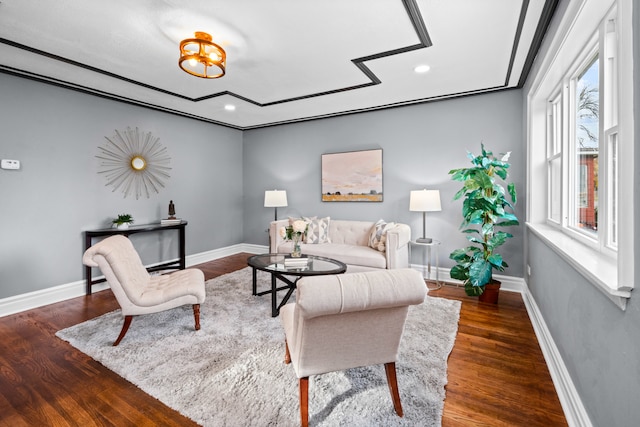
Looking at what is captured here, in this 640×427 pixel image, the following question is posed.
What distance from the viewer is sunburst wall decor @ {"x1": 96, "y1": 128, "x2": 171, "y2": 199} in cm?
401

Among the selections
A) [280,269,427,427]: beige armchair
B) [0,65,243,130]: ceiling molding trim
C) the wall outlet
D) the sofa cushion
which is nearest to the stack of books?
the sofa cushion

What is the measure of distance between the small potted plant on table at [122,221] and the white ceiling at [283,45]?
1623mm

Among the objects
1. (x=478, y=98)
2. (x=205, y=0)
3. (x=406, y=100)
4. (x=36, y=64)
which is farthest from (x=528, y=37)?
(x=36, y=64)

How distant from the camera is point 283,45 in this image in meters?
2.64

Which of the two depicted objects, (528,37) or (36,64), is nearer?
(528,37)

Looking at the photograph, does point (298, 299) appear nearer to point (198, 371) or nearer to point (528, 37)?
point (198, 371)

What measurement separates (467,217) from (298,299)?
2.60 metres

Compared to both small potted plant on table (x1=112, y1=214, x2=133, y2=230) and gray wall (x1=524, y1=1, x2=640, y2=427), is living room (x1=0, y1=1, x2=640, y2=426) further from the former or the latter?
small potted plant on table (x1=112, y1=214, x2=133, y2=230)

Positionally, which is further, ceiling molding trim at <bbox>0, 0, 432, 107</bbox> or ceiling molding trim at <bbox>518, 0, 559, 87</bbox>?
ceiling molding trim at <bbox>0, 0, 432, 107</bbox>

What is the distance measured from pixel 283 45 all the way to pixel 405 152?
2486mm

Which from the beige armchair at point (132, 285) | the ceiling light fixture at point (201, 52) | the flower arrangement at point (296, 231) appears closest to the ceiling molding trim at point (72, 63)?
the ceiling light fixture at point (201, 52)

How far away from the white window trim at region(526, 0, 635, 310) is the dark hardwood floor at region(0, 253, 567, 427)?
86cm

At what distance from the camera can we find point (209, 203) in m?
5.46

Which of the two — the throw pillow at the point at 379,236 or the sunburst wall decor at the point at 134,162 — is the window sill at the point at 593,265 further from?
the sunburst wall decor at the point at 134,162
